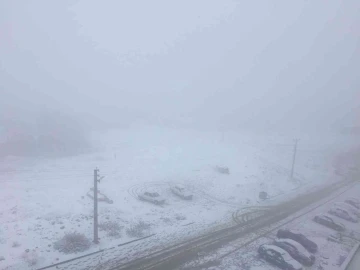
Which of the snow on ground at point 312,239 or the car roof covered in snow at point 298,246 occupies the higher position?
the car roof covered in snow at point 298,246

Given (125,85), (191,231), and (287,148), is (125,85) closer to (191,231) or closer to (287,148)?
(287,148)

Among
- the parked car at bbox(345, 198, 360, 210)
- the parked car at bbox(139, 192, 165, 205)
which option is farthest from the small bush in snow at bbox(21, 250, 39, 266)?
the parked car at bbox(345, 198, 360, 210)

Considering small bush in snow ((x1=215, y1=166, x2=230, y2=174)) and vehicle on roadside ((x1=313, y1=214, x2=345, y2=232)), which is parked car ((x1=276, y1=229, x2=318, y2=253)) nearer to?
vehicle on roadside ((x1=313, y1=214, x2=345, y2=232))

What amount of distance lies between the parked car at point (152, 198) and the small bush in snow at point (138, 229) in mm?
5154

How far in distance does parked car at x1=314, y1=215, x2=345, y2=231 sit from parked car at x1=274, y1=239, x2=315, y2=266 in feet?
29.8

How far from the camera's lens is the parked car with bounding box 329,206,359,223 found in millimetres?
32250

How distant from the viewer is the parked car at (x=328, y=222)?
29.3 m

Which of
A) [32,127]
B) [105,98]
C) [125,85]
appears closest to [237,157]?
[32,127]

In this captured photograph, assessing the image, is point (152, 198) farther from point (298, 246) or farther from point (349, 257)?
point (349, 257)

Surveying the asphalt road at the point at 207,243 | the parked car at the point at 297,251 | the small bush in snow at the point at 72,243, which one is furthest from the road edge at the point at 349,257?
the small bush in snow at the point at 72,243

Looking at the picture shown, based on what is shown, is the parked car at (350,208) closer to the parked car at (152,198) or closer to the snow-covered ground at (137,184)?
the snow-covered ground at (137,184)

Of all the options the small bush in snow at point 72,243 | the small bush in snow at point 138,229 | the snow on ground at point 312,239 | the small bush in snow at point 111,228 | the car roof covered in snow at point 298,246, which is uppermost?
the car roof covered in snow at point 298,246

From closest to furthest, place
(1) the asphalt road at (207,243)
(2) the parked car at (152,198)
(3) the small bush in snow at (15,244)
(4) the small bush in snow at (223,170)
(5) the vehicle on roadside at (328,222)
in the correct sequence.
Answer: (1) the asphalt road at (207,243)
(3) the small bush in snow at (15,244)
(5) the vehicle on roadside at (328,222)
(2) the parked car at (152,198)
(4) the small bush in snow at (223,170)

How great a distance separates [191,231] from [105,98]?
124853 millimetres
